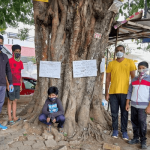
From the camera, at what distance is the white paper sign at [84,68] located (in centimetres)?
402

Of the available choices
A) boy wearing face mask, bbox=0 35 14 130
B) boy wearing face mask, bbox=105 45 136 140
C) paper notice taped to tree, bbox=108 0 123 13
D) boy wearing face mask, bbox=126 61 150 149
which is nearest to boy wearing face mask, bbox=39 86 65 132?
boy wearing face mask, bbox=0 35 14 130

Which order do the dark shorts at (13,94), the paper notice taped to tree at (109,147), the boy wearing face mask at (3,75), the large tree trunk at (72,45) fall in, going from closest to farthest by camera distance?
the paper notice taped to tree at (109,147)
the boy wearing face mask at (3,75)
the dark shorts at (13,94)
the large tree trunk at (72,45)

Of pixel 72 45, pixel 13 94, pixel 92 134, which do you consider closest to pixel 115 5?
pixel 72 45

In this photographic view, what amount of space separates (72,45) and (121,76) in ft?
4.21

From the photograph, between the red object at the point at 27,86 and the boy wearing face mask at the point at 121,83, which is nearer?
the boy wearing face mask at the point at 121,83

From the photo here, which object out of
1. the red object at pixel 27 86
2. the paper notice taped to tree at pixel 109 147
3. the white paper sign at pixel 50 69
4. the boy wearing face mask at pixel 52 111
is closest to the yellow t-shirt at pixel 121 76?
the paper notice taped to tree at pixel 109 147

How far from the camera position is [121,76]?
11.9ft

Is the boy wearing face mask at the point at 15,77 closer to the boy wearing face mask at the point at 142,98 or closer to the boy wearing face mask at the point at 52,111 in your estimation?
the boy wearing face mask at the point at 52,111

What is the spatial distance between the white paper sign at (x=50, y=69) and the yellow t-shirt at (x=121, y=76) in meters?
1.28

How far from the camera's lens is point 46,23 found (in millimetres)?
4062

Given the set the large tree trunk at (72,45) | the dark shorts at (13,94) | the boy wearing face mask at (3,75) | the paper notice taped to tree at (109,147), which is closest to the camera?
the paper notice taped to tree at (109,147)

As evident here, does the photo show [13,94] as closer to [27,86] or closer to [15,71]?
[15,71]

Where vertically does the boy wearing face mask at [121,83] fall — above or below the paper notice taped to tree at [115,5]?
below

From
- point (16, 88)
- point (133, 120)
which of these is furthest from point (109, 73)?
point (16, 88)
